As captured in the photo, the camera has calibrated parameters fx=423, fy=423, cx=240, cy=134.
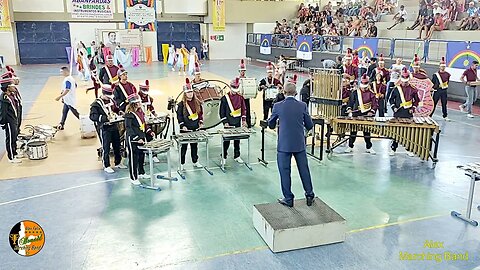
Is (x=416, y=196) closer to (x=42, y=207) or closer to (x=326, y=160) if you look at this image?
(x=326, y=160)

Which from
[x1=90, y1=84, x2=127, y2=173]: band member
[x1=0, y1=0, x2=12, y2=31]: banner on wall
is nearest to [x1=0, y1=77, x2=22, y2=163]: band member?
[x1=90, y1=84, x2=127, y2=173]: band member

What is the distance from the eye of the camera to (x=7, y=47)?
31.4 metres

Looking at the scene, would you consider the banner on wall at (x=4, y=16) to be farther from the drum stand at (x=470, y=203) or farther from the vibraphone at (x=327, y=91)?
the drum stand at (x=470, y=203)

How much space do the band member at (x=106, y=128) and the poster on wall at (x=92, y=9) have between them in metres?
22.7

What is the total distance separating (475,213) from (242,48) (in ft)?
107

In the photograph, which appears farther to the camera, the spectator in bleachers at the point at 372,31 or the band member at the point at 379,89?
the spectator in bleachers at the point at 372,31

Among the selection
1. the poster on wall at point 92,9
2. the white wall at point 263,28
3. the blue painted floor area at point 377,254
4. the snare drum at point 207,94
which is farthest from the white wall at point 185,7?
the blue painted floor area at point 377,254

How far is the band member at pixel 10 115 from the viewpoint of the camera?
899 centimetres

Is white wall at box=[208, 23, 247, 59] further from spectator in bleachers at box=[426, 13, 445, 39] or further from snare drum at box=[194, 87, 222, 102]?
snare drum at box=[194, 87, 222, 102]

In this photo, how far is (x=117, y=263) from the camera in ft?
17.6

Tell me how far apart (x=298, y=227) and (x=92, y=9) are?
28.2m

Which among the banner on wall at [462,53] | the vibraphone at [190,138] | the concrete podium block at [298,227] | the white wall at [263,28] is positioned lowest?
the concrete podium block at [298,227]

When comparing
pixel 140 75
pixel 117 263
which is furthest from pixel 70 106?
pixel 140 75

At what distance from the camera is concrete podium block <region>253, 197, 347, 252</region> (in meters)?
5.61
